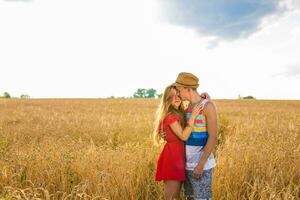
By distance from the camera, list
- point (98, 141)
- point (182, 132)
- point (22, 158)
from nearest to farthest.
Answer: point (182, 132) < point (22, 158) < point (98, 141)

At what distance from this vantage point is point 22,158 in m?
5.70

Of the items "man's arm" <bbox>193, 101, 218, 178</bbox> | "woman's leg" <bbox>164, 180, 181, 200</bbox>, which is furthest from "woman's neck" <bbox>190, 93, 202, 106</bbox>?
"woman's leg" <bbox>164, 180, 181, 200</bbox>

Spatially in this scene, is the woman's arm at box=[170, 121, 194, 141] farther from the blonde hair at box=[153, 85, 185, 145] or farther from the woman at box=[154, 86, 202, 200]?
the blonde hair at box=[153, 85, 185, 145]

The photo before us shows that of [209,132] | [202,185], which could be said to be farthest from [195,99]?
[202,185]

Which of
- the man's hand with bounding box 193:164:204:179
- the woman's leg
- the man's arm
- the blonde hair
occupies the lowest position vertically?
the woman's leg

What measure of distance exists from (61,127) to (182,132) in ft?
26.4

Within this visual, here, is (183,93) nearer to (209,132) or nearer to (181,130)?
(181,130)

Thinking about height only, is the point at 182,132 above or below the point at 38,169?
above

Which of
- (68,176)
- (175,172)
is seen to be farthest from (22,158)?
(175,172)

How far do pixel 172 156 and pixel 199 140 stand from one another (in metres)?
0.34

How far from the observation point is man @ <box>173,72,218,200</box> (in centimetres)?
353

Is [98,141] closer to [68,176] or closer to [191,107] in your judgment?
[68,176]

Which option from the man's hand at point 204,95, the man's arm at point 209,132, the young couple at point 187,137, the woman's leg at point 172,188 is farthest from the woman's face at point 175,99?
the woman's leg at point 172,188

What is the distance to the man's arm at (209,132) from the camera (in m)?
3.50
